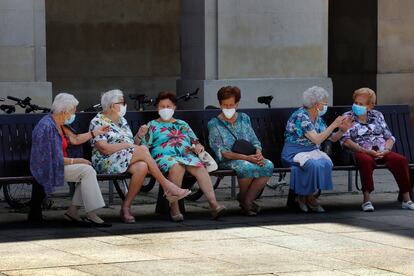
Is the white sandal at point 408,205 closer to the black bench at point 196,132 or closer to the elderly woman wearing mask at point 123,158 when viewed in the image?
the black bench at point 196,132

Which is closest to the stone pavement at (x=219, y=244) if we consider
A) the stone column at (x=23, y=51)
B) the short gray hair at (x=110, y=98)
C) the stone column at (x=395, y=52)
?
the short gray hair at (x=110, y=98)

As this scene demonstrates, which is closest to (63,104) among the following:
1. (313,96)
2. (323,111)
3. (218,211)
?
(218,211)

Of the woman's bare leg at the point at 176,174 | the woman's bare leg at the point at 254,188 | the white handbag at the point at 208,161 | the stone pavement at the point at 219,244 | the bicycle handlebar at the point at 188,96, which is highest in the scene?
the bicycle handlebar at the point at 188,96

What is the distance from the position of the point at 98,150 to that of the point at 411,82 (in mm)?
8422

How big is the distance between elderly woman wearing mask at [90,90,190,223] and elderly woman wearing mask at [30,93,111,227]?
319 mm

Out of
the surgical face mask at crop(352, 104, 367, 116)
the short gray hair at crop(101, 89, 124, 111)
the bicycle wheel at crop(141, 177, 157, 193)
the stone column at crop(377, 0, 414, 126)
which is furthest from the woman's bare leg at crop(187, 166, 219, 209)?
the stone column at crop(377, 0, 414, 126)

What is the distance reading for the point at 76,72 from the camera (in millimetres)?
19953

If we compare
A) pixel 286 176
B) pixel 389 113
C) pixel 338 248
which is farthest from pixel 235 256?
pixel 286 176

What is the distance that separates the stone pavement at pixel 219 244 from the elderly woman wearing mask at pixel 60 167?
237mm

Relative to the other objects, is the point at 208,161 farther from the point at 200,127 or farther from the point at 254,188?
the point at 200,127

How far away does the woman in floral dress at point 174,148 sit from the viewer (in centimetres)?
1147

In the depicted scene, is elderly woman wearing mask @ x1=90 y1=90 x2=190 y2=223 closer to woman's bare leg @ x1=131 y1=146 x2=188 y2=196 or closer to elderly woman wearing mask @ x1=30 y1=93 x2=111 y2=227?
woman's bare leg @ x1=131 y1=146 x2=188 y2=196

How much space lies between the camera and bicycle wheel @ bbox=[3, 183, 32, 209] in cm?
1223

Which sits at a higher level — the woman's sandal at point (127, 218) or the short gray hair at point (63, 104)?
the short gray hair at point (63, 104)
